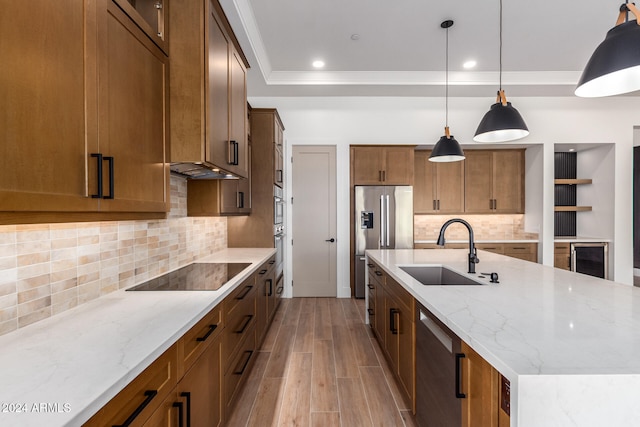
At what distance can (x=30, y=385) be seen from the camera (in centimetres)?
70

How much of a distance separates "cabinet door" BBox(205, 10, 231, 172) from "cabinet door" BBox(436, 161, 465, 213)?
12.0 feet

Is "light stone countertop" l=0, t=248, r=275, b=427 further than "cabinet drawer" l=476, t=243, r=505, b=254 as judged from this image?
No

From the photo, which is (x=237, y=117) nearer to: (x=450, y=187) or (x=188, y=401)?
(x=188, y=401)

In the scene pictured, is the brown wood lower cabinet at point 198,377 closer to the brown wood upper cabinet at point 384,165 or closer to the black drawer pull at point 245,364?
the black drawer pull at point 245,364

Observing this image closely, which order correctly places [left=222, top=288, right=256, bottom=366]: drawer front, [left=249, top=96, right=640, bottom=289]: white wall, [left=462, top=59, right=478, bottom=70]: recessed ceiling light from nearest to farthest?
[left=222, top=288, right=256, bottom=366]: drawer front → [left=462, top=59, right=478, bottom=70]: recessed ceiling light → [left=249, top=96, right=640, bottom=289]: white wall

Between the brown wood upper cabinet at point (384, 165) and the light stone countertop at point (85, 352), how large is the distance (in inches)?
127

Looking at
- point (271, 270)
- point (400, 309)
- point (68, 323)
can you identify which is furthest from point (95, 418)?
point (271, 270)

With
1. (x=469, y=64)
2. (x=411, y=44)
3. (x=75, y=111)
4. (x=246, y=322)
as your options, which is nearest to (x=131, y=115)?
(x=75, y=111)

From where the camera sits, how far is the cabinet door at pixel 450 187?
4637mm

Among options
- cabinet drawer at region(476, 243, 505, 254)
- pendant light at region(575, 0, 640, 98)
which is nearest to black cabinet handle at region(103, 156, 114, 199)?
pendant light at region(575, 0, 640, 98)

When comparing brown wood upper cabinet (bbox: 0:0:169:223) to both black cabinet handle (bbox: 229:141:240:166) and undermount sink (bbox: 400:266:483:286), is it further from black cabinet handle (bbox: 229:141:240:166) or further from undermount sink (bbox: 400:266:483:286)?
undermount sink (bbox: 400:266:483:286)

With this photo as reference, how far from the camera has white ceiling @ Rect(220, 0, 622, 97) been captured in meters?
2.65

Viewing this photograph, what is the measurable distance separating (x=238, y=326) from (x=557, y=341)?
1.65 metres

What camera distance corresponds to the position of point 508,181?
469 centimetres
